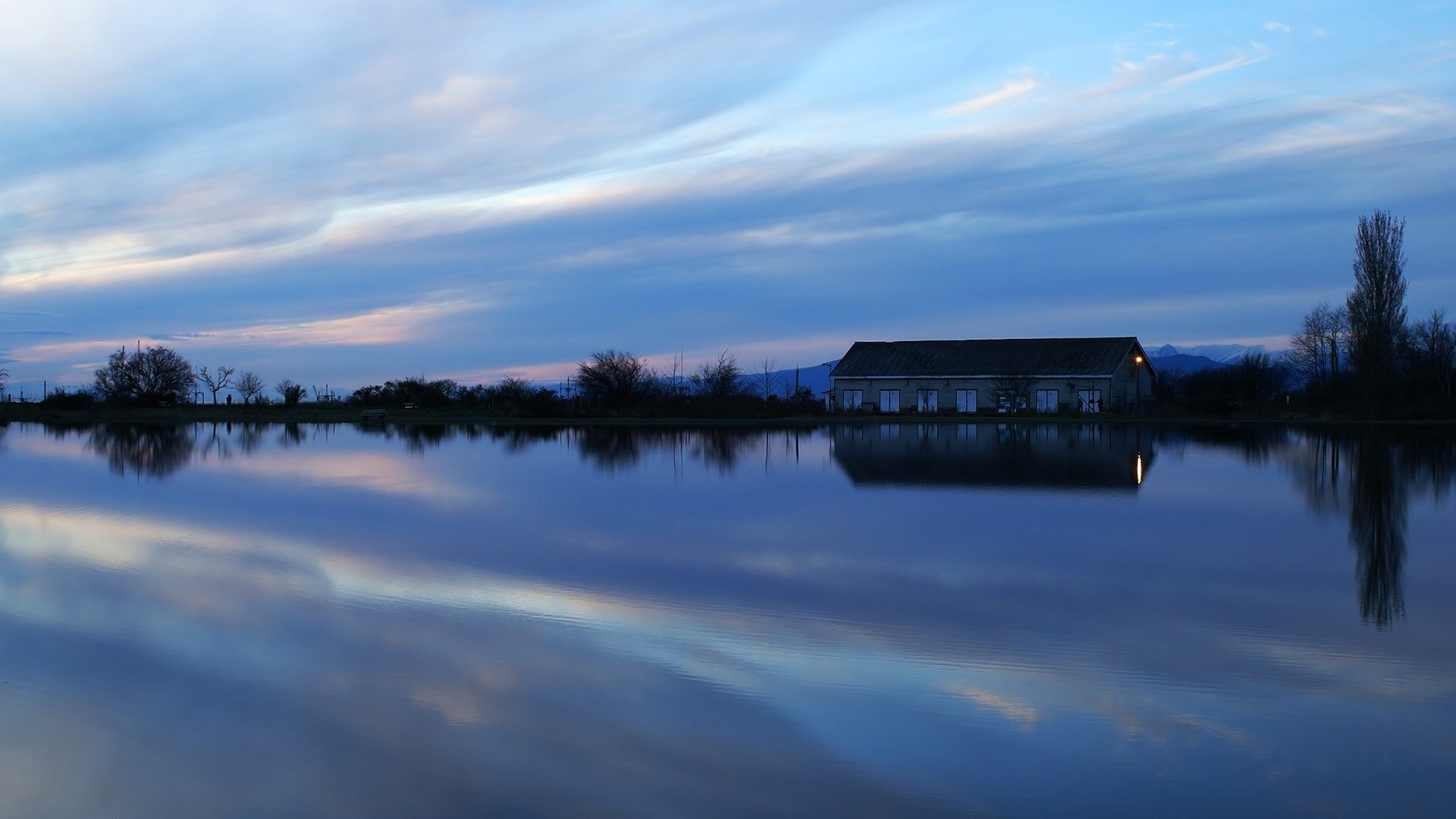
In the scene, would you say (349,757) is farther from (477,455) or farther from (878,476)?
(477,455)

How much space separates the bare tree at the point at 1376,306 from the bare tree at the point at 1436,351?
111 inches

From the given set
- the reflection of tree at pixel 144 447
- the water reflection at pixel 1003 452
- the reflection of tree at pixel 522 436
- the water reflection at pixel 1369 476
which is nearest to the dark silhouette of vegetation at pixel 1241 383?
the water reflection at pixel 1003 452

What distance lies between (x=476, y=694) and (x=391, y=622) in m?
1.81

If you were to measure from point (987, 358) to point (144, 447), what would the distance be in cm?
A: 3356

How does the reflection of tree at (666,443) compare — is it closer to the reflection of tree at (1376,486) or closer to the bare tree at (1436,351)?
the reflection of tree at (1376,486)

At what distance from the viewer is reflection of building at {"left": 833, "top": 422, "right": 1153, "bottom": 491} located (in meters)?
16.7

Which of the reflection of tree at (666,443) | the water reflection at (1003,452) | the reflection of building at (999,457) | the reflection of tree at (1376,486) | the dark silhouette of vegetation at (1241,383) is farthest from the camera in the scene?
the dark silhouette of vegetation at (1241,383)

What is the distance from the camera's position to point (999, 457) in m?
21.8

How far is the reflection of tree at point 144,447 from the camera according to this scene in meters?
20.2

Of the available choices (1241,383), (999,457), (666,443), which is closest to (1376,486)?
(999,457)

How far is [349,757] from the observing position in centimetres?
456

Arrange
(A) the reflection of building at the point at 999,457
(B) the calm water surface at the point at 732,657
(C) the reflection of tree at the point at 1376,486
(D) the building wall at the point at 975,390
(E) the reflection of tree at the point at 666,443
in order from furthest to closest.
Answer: (D) the building wall at the point at 975,390 < (E) the reflection of tree at the point at 666,443 < (A) the reflection of building at the point at 999,457 < (C) the reflection of tree at the point at 1376,486 < (B) the calm water surface at the point at 732,657

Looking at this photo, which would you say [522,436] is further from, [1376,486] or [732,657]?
[732,657]

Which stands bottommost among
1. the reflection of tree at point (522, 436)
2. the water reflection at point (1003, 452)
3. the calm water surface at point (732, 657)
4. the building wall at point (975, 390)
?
the calm water surface at point (732, 657)
